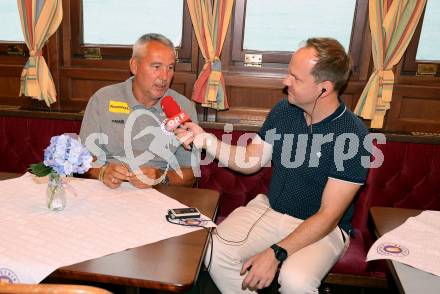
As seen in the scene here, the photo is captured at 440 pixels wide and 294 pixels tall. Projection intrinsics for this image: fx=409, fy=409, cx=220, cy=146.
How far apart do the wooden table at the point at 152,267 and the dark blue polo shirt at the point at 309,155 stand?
90 cm

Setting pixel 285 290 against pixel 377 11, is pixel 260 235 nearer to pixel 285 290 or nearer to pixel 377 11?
pixel 285 290

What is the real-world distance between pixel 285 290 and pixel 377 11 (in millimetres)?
2148

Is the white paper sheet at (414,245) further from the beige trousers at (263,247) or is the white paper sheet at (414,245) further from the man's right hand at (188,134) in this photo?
the man's right hand at (188,134)

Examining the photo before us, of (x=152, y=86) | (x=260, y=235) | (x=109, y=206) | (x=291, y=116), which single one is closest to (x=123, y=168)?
(x=109, y=206)

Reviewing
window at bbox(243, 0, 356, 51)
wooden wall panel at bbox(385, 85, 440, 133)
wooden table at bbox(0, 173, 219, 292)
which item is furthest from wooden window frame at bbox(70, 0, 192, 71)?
wooden table at bbox(0, 173, 219, 292)

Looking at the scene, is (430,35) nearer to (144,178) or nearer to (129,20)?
(129,20)

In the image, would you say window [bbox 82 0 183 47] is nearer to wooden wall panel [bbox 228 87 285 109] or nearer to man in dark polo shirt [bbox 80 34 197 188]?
wooden wall panel [bbox 228 87 285 109]

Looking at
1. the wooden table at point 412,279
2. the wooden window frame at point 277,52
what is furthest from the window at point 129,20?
the wooden table at point 412,279

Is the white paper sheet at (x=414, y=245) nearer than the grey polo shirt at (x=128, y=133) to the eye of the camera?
Yes

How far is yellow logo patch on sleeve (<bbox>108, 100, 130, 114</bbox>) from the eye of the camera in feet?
8.59

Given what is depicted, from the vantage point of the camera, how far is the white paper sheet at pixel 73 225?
143 cm

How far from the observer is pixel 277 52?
3.35m

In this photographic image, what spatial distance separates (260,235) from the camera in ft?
7.73

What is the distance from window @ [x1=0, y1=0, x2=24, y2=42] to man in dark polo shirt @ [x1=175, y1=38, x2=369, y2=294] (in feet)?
7.07
